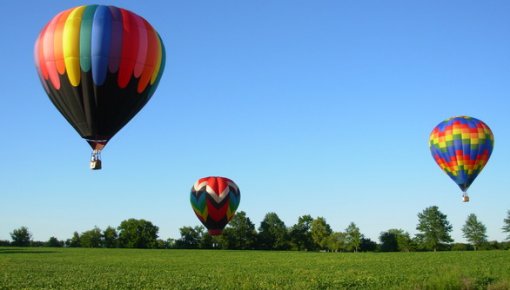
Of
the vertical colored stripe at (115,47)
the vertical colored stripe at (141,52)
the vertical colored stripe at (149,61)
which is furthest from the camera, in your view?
the vertical colored stripe at (149,61)

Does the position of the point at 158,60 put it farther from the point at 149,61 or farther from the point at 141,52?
the point at 141,52

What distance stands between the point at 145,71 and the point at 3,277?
13.6m

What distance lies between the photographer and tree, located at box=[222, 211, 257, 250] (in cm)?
11256

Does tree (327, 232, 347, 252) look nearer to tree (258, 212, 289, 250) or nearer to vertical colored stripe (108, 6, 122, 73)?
tree (258, 212, 289, 250)

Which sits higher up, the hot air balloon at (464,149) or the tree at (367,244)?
the hot air balloon at (464,149)

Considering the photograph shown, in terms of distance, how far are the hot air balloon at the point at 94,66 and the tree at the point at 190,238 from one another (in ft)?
326

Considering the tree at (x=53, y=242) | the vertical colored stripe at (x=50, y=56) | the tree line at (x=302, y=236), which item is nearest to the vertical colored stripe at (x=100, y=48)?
the vertical colored stripe at (x=50, y=56)

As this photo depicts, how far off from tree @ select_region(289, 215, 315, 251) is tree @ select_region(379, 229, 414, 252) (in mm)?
15517

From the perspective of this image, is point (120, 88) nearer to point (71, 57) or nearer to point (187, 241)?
point (71, 57)

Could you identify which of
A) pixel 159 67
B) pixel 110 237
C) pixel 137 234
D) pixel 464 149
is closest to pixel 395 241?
pixel 137 234

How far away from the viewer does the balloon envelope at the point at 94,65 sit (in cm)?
2092

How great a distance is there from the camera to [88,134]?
2131 centimetres

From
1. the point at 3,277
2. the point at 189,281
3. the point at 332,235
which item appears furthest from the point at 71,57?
the point at 332,235

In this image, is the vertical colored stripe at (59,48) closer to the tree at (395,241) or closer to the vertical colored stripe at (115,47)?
the vertical colored stripe at (115,47)
